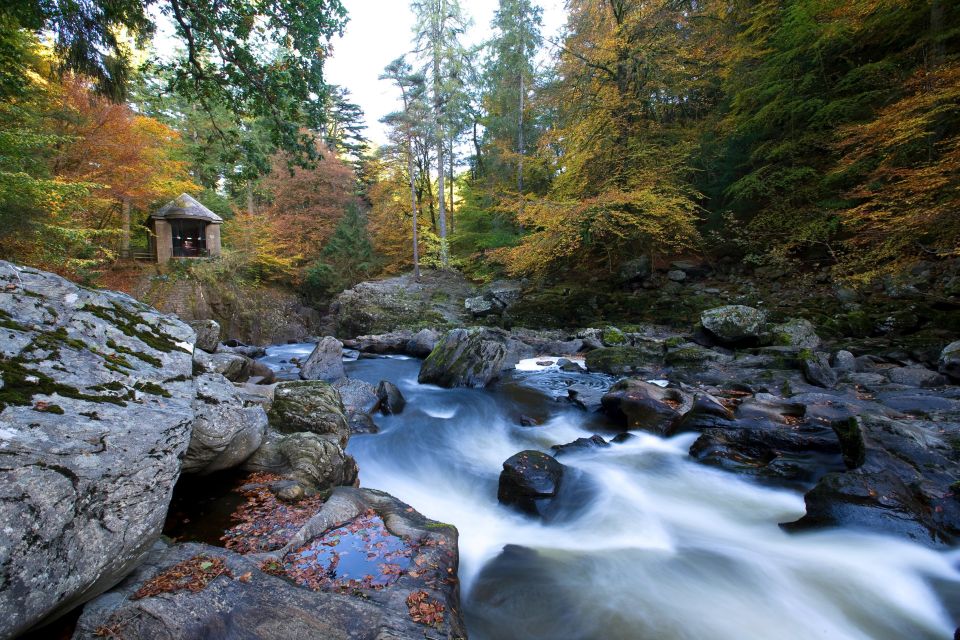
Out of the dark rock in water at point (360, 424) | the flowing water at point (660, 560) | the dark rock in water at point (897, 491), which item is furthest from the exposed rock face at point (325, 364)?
the dark rock in water at point (897, 491)

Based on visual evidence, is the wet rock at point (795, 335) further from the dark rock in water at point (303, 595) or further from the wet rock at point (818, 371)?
the dark rock in water at point (303, 595)

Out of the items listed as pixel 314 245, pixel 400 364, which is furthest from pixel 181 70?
pixel 314 245

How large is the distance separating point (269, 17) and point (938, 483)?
392 inches

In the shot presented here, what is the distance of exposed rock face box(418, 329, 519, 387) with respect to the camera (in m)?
9.29

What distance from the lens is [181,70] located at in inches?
250

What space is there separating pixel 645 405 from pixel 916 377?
A: 15.4 ft

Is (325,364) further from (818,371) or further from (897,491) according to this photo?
(818,371)

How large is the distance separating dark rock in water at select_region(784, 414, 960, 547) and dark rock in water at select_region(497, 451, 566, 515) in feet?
7.64

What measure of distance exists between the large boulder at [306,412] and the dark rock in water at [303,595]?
2046mm

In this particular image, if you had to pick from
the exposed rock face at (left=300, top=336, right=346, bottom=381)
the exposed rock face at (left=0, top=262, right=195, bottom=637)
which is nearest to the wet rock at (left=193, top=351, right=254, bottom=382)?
the exposed rock face at (left=300, top=336, right=346, bottom=381)

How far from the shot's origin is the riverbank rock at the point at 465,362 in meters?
9.29

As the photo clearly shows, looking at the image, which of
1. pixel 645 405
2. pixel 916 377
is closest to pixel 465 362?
pixel 645 405

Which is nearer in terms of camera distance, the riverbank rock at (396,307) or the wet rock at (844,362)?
the wet rock at (844,362)

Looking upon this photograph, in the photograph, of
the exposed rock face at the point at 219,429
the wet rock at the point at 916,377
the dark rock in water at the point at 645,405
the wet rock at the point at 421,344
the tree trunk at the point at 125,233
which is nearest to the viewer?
the exposed rock face at the point at 219,429
